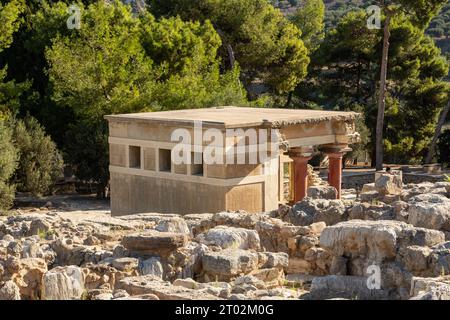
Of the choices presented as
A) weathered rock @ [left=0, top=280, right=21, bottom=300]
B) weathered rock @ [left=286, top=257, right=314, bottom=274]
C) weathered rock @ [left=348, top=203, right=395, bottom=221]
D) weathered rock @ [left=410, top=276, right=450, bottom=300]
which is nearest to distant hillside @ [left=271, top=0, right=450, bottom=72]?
weathered rock @ [left=348, top=203, right=395, bottom=221]

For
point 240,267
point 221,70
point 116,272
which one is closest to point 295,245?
point 240,267

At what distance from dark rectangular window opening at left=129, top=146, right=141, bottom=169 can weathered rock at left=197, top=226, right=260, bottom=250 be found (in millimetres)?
10536

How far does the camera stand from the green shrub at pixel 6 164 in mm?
27703

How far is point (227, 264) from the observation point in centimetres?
1180

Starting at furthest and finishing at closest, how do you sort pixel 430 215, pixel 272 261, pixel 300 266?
1. pixel 430 215
2. pixel 300 266
3. pixel 272 261

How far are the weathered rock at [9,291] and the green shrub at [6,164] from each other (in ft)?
58.2

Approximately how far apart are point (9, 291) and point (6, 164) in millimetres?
18086

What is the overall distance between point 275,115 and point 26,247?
12.2 meters

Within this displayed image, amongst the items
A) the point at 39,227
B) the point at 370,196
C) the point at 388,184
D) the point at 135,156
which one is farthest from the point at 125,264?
the point at 135,156

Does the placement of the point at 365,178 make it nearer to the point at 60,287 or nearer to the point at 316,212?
the point at 316,212

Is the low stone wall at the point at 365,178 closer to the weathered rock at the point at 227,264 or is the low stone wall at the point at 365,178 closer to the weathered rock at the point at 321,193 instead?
the weathered rock at the point at 321,193

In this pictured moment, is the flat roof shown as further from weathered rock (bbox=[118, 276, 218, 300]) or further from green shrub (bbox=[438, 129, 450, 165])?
green shrub (bbox=[438, 129, 450, 165])

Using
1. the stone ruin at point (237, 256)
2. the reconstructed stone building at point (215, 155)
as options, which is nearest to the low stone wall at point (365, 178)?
the reconstructed stone building at point (215, 155)

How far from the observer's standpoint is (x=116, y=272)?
453 inches
